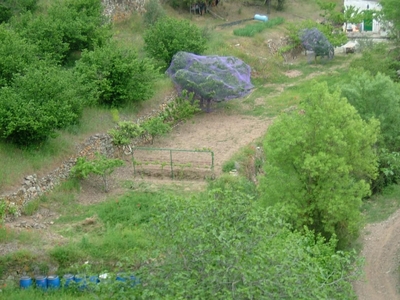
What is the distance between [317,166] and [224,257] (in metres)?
8.95

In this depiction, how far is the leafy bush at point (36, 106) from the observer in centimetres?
2505

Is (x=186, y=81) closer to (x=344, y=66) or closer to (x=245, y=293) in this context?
(x=344, y=66)

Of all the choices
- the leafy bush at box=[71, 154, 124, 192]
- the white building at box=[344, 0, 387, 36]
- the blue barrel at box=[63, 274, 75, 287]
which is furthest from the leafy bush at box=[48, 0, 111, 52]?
the white building at box=[344, 0, 387, 36]

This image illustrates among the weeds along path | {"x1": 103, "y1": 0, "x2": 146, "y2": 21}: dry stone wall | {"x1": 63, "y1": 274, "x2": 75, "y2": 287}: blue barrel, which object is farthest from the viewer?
{"x1": 103, "y1": 0, "x2": 146, "y2": 21}: dry stone wall

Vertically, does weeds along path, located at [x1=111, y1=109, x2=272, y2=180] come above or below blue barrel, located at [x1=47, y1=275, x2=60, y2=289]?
above

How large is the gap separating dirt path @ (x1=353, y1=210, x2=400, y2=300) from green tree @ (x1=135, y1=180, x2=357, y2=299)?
6.80 meters

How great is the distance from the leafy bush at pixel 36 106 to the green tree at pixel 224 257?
11382 millimetres

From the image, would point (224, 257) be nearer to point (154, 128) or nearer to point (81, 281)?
point (81, 281)

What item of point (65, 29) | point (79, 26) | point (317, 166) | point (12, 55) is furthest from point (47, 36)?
point (317, 166)

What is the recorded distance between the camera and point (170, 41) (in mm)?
36844

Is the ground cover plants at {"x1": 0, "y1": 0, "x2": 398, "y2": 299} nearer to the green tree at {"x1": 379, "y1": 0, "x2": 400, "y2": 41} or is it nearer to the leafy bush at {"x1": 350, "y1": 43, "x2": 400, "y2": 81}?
the leafy bush at {"x1": 350, "y1": 43, "x2": 400, "y2": 81}

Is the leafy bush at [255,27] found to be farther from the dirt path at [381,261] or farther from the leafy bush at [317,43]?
the dirt path at [381,261]

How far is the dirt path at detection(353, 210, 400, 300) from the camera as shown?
21734mm

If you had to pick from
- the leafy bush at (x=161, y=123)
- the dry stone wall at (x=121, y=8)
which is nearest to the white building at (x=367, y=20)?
the dry stone wall at (x=121, y=8)
